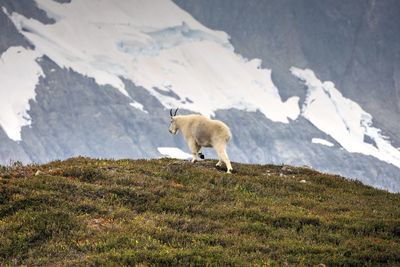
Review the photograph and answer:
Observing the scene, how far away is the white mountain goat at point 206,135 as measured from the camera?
3034 cm

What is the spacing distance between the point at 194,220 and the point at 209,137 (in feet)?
31.8

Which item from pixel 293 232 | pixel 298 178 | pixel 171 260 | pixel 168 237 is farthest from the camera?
pixel 298 178

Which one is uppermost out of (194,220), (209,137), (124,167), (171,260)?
(209,137)

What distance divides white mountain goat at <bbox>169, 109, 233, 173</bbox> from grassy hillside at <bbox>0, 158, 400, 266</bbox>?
5.81 ft

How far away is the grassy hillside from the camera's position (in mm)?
18750

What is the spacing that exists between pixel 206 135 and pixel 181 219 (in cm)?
993

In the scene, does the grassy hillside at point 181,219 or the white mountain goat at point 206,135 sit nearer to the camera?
the grassy hillside at point 181,219

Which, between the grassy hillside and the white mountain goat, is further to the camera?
the white mountain goat

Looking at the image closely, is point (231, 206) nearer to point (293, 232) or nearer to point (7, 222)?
point (293, 232)

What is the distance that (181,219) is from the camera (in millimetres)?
21609

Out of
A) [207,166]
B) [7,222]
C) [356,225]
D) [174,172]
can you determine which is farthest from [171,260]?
[207,166]

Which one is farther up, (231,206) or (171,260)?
(231,206)

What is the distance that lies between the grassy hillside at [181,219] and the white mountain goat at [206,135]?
5.81 ft

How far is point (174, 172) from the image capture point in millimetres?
27891
